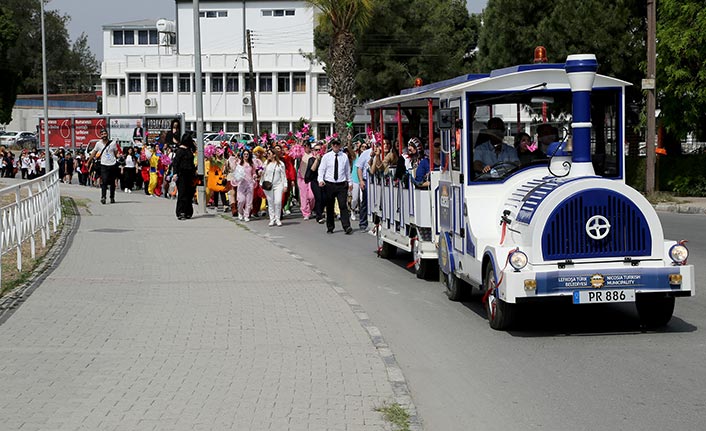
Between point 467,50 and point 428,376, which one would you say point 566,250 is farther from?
point 467,50

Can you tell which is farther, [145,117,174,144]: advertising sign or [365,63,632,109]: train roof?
[145,117,174,144]: advertising sign

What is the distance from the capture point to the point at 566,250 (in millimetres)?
9328

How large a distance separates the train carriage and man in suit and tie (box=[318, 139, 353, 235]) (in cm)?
801

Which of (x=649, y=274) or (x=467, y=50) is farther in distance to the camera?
(x=467, y=50)

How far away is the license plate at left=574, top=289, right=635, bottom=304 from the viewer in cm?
933

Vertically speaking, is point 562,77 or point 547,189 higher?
point 562,77

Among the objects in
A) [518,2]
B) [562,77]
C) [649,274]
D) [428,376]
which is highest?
[518,2]

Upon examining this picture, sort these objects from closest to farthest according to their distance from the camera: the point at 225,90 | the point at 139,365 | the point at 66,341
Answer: the point at 139,365
the point at 66,341
the point at 225,90

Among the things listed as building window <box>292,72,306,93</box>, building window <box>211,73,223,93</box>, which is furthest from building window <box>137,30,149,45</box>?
building window <box>292,72,306,93</box>

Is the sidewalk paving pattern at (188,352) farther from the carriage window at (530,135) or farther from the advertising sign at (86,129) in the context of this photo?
the advertising sign at (86,129)

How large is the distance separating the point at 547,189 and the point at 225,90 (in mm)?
68951

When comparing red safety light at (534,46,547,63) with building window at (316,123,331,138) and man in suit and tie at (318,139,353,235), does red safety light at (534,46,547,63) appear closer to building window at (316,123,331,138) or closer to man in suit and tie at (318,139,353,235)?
man in suit and tie at (318,139,353,235)

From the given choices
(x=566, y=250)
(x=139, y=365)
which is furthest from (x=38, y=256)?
(x=566, y=250)

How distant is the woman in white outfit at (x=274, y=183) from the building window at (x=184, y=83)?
55495 mm
